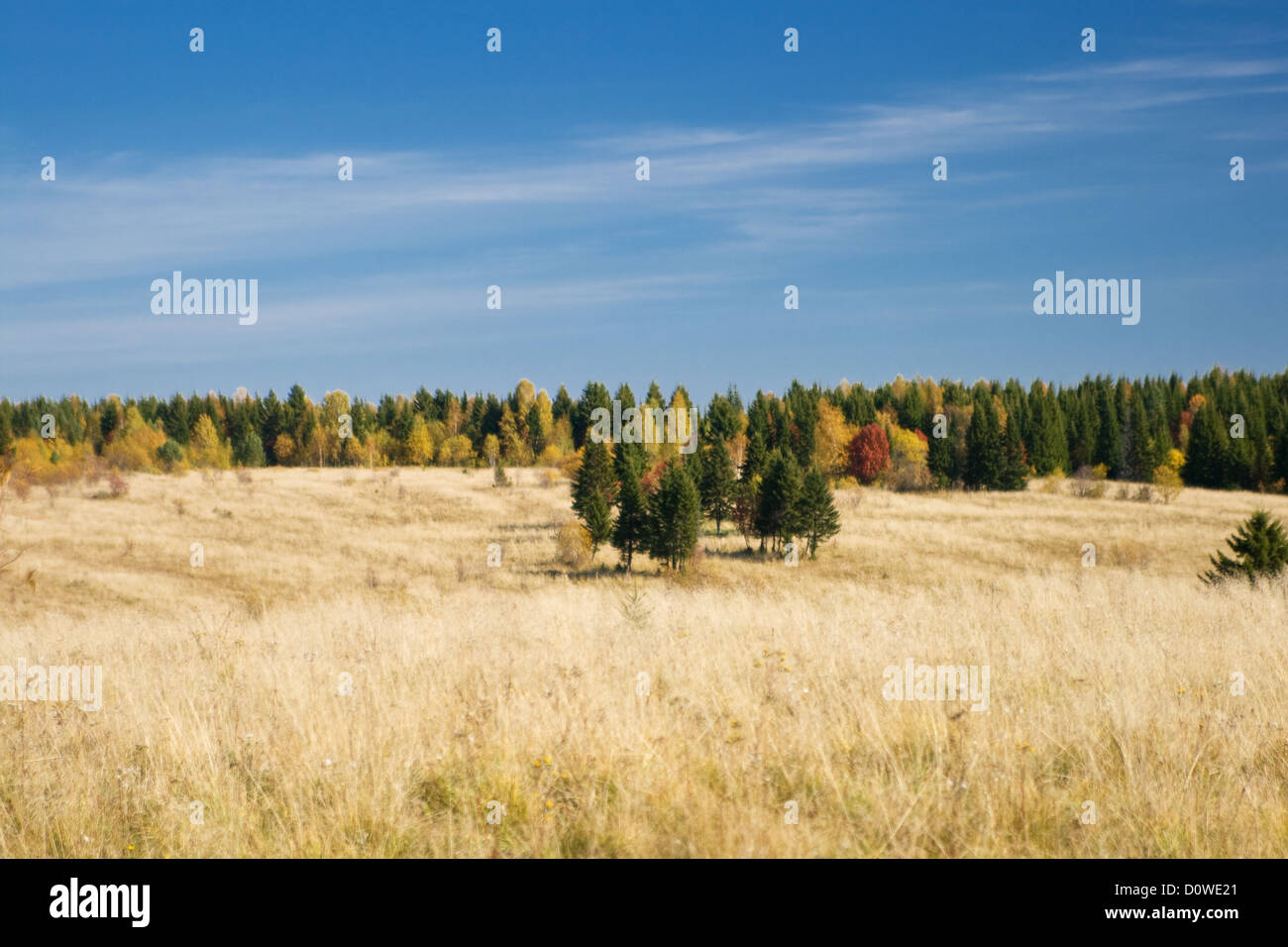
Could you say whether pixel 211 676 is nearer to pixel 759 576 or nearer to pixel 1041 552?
pixel 759 576

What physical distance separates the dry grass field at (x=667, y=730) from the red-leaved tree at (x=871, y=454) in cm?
9744

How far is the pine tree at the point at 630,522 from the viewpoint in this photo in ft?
193

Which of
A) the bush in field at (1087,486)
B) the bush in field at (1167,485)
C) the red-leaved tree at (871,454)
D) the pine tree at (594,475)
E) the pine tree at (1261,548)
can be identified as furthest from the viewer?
the red-leaved tree at (871,454)

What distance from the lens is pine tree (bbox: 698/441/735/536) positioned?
70.3 m

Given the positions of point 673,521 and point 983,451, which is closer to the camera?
point 673,521

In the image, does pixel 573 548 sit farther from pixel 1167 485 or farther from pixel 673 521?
pixel 1167 485

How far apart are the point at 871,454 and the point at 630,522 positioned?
183 ft

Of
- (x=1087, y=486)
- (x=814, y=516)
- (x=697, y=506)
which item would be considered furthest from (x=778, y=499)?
(x=1087, y=486)

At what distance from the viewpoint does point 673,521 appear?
57375 mm

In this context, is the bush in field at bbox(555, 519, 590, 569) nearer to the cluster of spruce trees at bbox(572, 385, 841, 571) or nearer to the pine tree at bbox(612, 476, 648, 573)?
the cluster of spruce trees at bbox(572, 385, 841, 571)

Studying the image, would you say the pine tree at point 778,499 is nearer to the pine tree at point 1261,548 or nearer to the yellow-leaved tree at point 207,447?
the pine tree at point 1261,548

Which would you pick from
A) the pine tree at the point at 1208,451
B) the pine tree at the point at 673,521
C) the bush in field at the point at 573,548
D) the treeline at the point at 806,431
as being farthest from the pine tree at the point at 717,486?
the pine tree at the point at 1208,451
